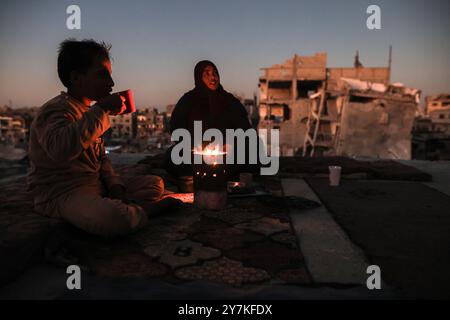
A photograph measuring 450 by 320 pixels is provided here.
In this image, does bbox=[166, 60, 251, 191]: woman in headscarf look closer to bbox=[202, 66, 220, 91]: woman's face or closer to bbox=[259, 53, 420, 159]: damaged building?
bbox=[202, 66, 220, 91]: woman's face

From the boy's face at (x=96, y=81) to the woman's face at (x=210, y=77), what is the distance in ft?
5.78

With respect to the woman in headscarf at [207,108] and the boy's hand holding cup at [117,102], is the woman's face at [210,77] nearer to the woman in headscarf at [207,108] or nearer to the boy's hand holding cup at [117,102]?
the woman in headscarf at [207,108]

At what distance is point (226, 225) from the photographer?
2.30 metres

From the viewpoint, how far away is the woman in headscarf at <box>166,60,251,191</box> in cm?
378

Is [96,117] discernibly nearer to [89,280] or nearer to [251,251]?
[89,280]

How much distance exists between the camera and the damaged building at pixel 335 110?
1589cm

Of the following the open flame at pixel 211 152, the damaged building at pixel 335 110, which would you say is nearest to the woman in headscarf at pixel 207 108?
the open flame at pixel 211 152

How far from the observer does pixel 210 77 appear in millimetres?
3744

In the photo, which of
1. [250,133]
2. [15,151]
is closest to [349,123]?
[250,133]

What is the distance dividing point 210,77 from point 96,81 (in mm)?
1864
